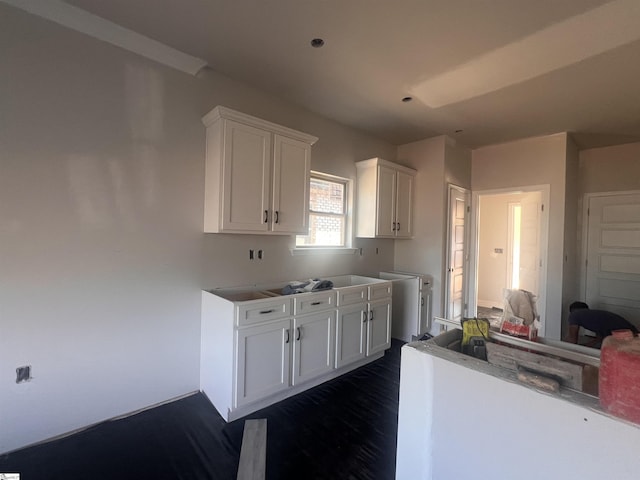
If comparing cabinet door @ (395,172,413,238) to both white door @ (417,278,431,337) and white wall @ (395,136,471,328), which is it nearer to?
white wall @ (395,136,471,328)

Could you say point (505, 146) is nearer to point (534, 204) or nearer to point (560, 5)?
point (534, 204)

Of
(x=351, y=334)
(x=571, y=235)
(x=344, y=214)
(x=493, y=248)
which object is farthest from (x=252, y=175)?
(x=493, y=248)

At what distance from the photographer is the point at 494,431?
1.06 meters

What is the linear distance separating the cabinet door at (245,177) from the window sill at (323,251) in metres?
0.72

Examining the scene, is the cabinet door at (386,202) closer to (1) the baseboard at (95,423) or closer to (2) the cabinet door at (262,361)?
(2) the cabinet door at (262,361)

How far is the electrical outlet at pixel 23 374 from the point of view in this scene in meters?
1.81

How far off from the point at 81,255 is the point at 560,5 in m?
3.49

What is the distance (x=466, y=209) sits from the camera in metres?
4.57

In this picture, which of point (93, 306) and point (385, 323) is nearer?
point (93, 306)

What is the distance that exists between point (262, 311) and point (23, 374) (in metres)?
1.50

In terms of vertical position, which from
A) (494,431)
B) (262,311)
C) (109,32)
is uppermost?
(109,32)

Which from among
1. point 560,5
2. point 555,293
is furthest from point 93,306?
point 555,293

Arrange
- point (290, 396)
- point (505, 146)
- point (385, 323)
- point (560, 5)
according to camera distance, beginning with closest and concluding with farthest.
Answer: point (560, 5)
point (290, 396)
point (385, 323)
point (505, 146)

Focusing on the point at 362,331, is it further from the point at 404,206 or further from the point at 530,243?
the point at 530,243
